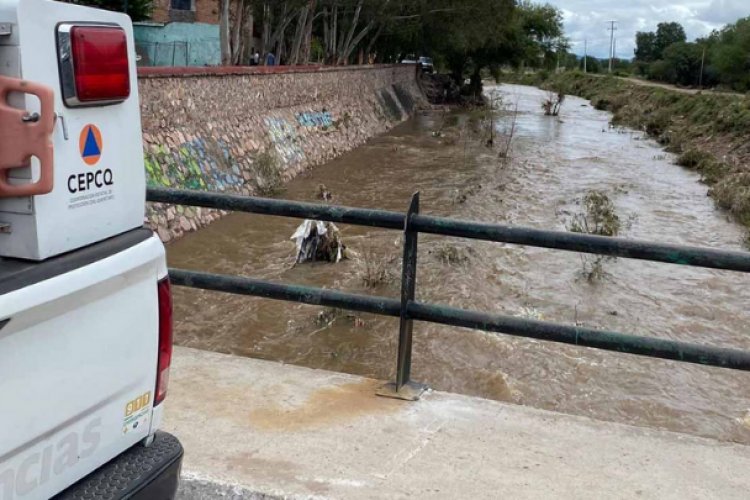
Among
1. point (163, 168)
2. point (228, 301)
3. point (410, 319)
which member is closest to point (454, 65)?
point (163, 168)

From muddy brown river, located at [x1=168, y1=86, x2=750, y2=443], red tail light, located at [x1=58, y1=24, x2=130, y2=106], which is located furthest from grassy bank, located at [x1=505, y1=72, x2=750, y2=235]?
red tail light, located at [x1=58, y1=24, x2=130, y2=106]

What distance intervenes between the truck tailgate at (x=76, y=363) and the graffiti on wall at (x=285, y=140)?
18604mm

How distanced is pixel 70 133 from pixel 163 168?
40.9ft

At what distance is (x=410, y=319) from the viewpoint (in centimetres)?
407

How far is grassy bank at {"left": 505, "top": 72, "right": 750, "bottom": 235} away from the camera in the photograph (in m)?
21.3

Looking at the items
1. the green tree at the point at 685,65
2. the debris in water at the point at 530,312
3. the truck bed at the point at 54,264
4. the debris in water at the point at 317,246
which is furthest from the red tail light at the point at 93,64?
the green tree at the point at 685,65

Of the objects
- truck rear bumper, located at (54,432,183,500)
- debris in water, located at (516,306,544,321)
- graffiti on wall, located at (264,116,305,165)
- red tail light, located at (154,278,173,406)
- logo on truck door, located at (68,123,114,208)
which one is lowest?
debris in water, located at (516,306,544,321)

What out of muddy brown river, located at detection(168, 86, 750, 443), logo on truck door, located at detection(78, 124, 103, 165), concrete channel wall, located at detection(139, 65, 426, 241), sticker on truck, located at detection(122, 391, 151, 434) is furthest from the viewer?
concrete channel wall, located at detection(139, 65, 426, 241)

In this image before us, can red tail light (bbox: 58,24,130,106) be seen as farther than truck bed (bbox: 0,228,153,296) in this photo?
Yes

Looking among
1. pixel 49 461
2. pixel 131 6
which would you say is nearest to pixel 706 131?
pixel 131 6

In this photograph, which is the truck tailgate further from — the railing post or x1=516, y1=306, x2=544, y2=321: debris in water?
x1=516, y1=306, x2=544, y2=321: debris in water

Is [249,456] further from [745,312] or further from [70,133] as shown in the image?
[745,312]

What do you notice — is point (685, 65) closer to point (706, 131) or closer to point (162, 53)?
point (706, 131)

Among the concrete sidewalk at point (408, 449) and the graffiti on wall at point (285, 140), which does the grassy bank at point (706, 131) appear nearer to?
the graffiti on wall at point (285, 140)
